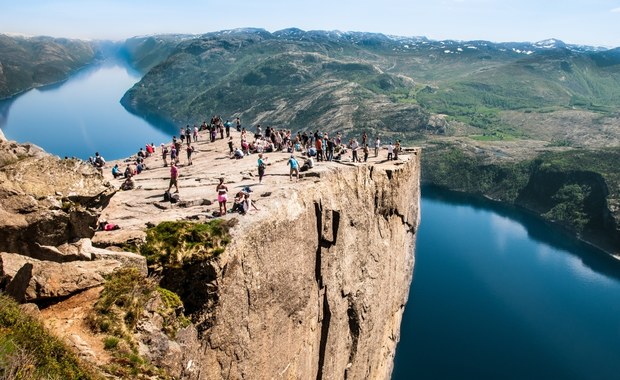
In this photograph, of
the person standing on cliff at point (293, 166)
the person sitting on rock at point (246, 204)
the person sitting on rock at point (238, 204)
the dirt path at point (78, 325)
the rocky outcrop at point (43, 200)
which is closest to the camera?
the dirt path at point (78, 325)

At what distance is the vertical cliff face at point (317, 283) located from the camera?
20406mm

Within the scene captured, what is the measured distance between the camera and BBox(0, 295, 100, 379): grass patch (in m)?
9.20

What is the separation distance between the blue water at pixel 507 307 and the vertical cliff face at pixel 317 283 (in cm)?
1952

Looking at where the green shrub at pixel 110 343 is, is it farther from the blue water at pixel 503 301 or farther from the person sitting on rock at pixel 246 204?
the blue water at pixel 503 301

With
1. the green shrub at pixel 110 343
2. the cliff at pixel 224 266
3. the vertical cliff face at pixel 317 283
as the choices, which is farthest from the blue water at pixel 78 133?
the green shrub at pixel 110 343

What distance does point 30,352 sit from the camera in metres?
9.97

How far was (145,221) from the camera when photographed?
22109 millimetres

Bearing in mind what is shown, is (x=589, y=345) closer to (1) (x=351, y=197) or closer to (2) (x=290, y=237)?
(1) (x=351, y=197)

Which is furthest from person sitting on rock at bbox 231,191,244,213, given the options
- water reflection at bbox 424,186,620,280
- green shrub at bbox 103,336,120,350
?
water reflection at bbox 424,186,620,280

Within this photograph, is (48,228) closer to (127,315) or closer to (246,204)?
(127,315)

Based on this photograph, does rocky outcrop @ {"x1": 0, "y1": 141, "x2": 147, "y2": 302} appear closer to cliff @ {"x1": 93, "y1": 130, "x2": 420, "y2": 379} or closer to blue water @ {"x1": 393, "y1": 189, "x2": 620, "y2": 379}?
cliff @ {"x1": 93, "y1": 130, "x2": 420, "y2": 379}

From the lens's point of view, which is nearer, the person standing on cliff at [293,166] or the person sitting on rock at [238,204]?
the person sitting on rock at [238,204]

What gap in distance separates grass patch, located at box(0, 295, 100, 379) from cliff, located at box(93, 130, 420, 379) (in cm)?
600

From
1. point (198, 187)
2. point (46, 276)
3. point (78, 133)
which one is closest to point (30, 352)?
point (46, 276)
